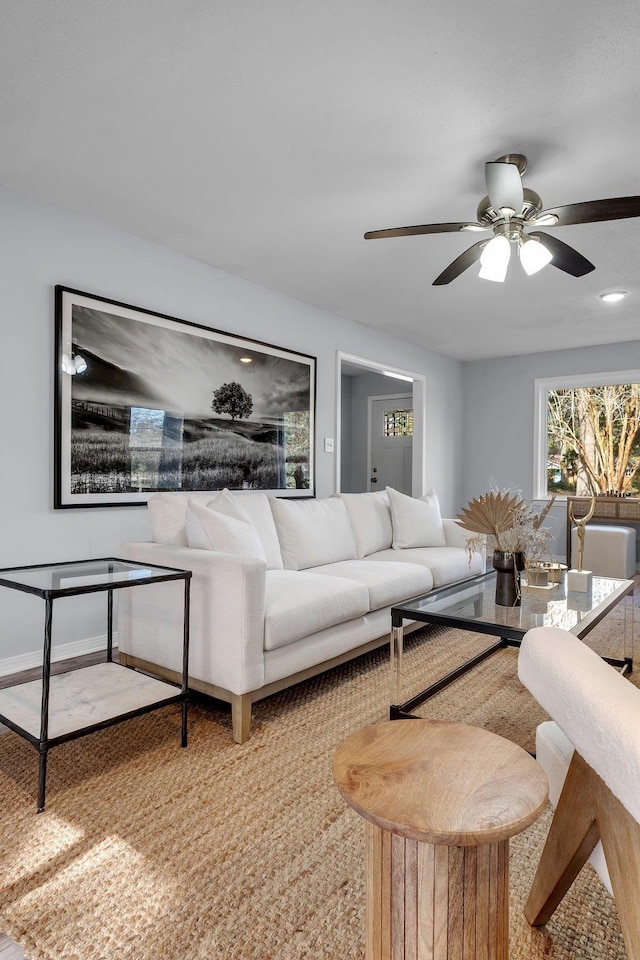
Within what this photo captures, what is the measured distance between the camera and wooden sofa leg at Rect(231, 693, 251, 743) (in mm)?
2119

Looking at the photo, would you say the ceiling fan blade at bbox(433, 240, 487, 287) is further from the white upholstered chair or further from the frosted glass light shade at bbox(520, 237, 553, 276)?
the white upholstered chair

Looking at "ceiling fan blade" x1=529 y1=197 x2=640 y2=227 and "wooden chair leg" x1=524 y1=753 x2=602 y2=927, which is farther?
"ceiling fan blade" x1=529 y1=197 x2=640 y2=227

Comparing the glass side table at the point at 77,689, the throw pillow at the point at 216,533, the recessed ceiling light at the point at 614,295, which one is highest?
the recessed ceiling light at the point at 614,295

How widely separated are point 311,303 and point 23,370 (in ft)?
7.87

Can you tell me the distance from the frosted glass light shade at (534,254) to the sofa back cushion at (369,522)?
1.84 metres

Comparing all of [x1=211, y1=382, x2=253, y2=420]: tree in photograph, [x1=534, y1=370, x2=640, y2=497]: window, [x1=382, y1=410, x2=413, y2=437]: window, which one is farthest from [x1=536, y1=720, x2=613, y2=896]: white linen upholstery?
[x1=382, y1=410, x2=413, y2=437]: window

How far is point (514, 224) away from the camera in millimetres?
2531

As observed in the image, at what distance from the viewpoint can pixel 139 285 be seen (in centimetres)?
335

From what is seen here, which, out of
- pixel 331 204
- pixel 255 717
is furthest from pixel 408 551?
pixel 331 204

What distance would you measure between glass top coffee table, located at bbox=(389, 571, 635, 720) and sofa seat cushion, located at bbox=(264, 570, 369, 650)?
1.08 ft

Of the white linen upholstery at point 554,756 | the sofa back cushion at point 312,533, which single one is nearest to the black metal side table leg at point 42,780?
the white linen upholstery at point 554,756

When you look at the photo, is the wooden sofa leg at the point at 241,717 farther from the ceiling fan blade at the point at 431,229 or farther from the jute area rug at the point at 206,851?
the ceiling fan blade at the point at 431,229

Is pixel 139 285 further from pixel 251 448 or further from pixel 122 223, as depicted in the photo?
pixel 251 448

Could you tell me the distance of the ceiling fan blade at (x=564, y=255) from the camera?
253cm
